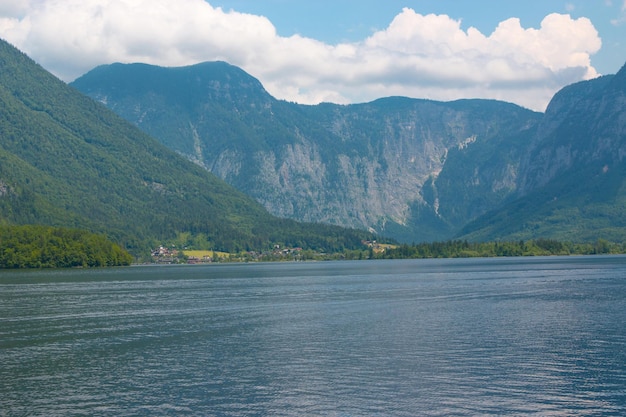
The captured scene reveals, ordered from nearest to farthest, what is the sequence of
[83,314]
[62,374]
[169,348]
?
[62,374] < [169,348] < [83,314]

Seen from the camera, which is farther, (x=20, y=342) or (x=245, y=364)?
(x=20, y=342)

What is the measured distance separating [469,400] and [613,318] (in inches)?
1905

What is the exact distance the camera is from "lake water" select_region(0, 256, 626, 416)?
5341 cm

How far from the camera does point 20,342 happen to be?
80875 millimetres

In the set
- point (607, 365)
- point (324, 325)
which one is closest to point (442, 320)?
point (324, 325)

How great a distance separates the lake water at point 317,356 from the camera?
53.4 m

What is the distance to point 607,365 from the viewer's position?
64375 mm

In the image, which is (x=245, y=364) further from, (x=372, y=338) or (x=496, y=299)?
(x=496, y=299)

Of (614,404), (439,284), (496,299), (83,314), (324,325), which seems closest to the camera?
(614,404)

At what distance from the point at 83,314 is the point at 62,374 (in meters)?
45.0

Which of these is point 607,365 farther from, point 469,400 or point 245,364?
point 245,364

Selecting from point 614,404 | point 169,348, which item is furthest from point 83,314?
point 614,404

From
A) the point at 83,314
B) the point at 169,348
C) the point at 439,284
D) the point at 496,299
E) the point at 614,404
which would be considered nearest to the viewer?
the point at 614,404

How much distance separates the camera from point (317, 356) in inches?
2798
